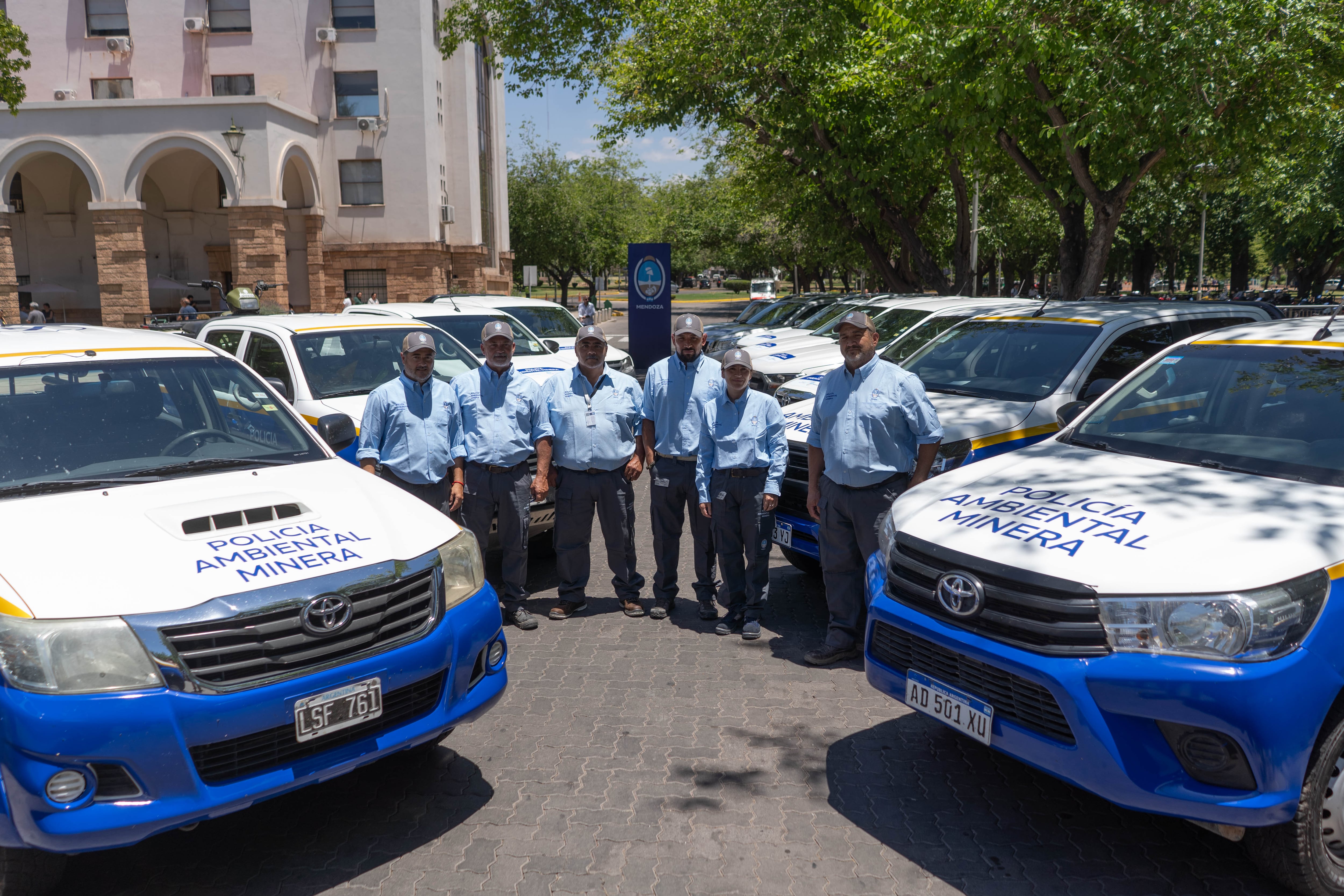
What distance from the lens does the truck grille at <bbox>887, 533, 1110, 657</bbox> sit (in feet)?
10.5

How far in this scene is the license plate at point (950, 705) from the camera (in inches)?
138

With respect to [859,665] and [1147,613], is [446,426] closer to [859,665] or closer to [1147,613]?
[859,665]

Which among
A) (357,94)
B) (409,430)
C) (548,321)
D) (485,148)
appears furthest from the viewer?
(485,148)

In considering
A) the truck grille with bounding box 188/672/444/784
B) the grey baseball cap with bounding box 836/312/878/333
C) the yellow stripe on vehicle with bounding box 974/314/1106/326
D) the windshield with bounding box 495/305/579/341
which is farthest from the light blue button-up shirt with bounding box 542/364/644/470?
the windshield with bounding box 495/305/579/341

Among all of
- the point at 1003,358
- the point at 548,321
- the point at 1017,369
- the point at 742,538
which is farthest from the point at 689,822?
the point at 548,321

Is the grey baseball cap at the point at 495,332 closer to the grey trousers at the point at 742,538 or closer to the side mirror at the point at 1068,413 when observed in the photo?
the grey trousers at the point at 742,538

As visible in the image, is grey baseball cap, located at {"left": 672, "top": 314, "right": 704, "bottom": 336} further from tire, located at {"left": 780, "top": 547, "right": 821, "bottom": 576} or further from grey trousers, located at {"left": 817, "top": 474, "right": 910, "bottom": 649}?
tire, located at {"left": 780, "top": 547, "right": 821, "bottom": 576}

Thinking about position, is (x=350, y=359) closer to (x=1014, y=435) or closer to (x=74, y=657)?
(x=1014, y=435)

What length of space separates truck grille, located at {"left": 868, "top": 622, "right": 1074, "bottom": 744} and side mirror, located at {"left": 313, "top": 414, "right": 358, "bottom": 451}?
Result: 2.68m

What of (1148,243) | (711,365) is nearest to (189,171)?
(711,365)

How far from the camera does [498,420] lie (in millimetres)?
6207

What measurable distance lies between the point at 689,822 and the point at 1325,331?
3.55m

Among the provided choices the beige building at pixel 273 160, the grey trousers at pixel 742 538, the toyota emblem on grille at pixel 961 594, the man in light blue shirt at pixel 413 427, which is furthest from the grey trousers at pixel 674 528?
the beige building at pixel 273 160

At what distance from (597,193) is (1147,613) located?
51.7m
